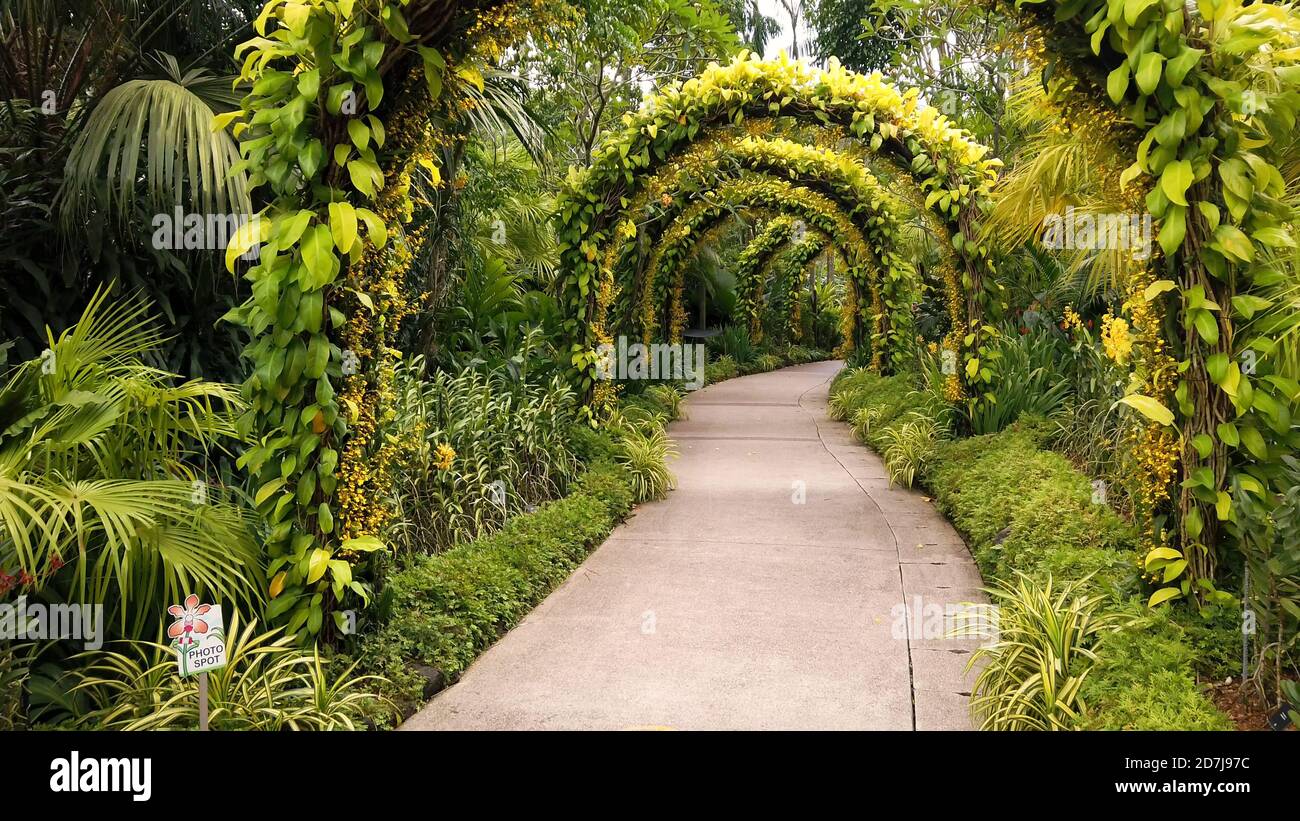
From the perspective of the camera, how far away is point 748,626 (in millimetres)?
4484

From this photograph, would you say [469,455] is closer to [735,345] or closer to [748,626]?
[748,626]

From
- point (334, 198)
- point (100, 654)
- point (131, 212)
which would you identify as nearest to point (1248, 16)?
point (334, 198)

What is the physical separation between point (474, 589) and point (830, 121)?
516 centimetres

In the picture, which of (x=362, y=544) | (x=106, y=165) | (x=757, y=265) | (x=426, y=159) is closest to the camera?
(x=362, y=544)

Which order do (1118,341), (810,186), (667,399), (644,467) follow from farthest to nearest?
(667,399) < (810,186) < (644,467) < (1118,341)

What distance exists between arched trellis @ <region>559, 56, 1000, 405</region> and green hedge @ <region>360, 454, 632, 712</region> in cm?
331

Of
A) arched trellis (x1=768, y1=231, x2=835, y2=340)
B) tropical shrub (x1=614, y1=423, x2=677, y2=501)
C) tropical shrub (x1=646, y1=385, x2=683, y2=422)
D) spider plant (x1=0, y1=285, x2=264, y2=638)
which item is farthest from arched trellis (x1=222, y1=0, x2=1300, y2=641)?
arched trellis (x1=768, y1=231, x2=835, y2=340)

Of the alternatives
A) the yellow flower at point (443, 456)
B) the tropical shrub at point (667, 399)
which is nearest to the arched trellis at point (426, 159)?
the yellow flower at point (443, 456)

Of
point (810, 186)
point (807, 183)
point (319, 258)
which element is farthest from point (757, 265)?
point (319, 258)

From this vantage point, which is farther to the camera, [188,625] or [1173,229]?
[1173,229]

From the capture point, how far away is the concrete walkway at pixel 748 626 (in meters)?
3.59

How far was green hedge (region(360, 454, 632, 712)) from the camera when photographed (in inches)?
150

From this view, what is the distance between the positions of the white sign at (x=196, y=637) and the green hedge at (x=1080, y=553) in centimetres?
286

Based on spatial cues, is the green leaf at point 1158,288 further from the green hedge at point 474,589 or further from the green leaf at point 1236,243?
the green hedge at point 474,589
